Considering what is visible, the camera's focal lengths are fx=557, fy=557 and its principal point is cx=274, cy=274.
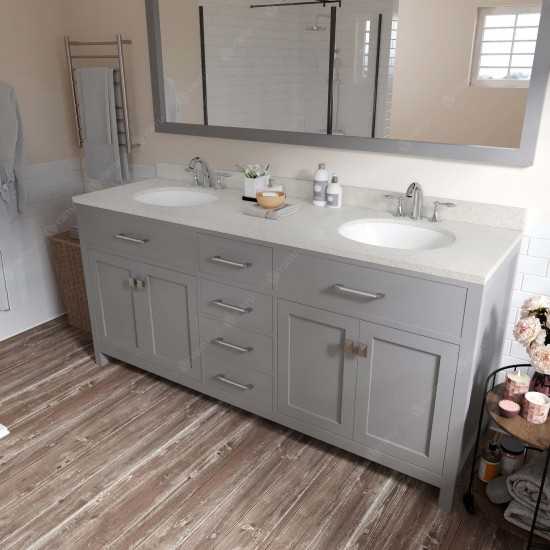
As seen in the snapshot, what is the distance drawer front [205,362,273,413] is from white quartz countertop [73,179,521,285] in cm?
59

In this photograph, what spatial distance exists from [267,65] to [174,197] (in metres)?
0.79

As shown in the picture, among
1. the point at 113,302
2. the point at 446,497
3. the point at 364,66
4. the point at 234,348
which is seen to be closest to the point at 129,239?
the point at 113,302

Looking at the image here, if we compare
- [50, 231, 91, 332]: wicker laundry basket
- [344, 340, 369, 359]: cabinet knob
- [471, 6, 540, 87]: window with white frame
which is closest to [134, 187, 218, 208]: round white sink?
[50, 231, 91, 332]: wicker laundry basket

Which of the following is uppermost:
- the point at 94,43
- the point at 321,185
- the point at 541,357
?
the point at 94,43

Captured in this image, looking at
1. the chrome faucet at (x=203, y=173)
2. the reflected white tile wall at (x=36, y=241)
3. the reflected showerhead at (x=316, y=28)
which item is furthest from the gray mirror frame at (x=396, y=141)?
the reflected white tile wall at (x=36, y=241)

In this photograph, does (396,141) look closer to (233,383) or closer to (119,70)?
(233,383)

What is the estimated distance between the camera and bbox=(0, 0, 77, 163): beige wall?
A: 110 inches

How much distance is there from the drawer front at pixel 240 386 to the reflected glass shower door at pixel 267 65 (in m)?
1.05

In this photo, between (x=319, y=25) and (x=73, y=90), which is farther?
(x=73, y=90)

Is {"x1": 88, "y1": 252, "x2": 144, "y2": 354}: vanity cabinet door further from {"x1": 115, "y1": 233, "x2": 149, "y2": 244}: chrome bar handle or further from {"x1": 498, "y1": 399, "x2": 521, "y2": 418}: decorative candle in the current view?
{"x1": 498, "y1": 399, "x2": 521, "y2": 418}: decorative candle

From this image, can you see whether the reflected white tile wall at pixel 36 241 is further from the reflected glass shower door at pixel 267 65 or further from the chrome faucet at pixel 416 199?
the chrome faucet at pixel 416 199

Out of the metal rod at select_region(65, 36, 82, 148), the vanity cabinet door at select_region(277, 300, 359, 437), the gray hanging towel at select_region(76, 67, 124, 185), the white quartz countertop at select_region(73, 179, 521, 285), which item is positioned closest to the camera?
the white quartz countertop at select_region(73, 179, 521, 285)

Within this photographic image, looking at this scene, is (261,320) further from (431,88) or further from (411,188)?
(431,88)

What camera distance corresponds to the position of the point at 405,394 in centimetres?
186
